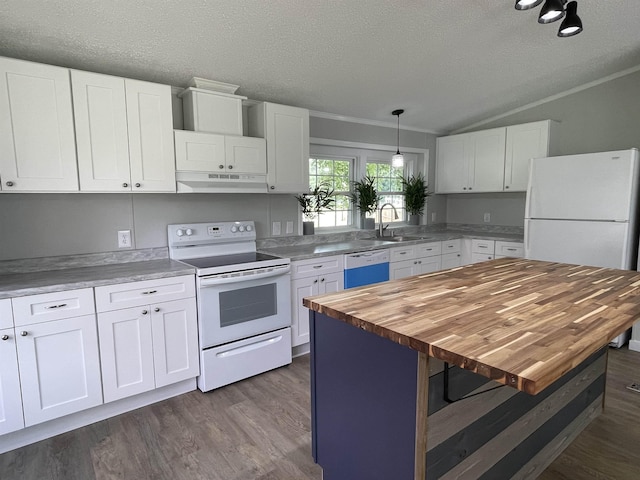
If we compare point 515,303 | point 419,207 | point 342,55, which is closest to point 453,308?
point 515,303

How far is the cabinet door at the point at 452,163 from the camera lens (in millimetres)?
4629

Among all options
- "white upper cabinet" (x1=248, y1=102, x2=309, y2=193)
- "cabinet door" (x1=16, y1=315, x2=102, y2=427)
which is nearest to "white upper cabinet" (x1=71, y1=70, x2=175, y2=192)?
"white upper cabinet" (x1=248, y1=102, x2=309, y2=193)

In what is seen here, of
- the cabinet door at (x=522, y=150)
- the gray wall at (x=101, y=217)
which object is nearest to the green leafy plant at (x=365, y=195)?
the gray wall at (x=101, y=217)

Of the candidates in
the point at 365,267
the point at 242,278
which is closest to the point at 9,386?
the point at 242,278

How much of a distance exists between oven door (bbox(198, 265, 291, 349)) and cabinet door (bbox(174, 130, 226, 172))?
2.78ft

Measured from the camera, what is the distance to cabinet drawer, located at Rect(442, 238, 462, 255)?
14.1 feet

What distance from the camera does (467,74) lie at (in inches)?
131

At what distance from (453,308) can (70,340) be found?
2.09 meters

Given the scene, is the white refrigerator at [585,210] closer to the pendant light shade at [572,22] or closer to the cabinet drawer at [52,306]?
the pendant light shade at [572,22]

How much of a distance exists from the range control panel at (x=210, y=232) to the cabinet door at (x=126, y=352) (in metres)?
0.75

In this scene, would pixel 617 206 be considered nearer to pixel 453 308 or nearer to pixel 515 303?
pixel 515 303

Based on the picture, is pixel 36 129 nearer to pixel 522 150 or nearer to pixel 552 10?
pixel 552 10

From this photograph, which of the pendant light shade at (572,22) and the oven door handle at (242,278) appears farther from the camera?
the oven door handle at (242,278)

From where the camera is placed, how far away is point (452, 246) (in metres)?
4.38
